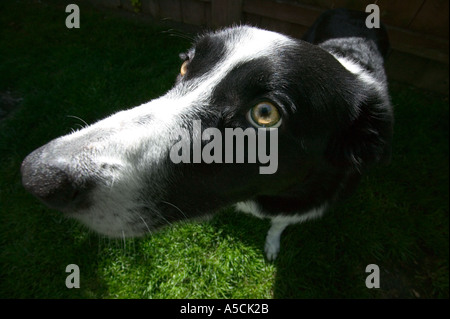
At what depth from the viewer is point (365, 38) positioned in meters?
2.59

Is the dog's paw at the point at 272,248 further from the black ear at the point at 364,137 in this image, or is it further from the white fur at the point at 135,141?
the white fur at the point at 135,141

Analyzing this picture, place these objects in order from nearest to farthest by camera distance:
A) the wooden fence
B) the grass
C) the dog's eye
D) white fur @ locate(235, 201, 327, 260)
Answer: the dog's eye < white fur @ locate(235, 201, 327, 260) < the grass < the wooden fence

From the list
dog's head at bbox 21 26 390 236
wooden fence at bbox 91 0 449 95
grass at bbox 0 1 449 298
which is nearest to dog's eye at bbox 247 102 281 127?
dog's head at bbox 21 26 390 236

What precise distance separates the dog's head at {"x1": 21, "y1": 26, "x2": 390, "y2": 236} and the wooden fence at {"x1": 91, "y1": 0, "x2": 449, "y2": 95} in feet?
6.16

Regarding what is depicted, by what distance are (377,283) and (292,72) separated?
225 centimetres

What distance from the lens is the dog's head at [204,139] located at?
3.82ft

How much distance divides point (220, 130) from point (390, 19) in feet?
9.95

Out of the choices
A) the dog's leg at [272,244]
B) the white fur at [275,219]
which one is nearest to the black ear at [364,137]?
the white fur at [275,219]

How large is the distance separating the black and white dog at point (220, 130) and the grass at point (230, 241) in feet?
2.51

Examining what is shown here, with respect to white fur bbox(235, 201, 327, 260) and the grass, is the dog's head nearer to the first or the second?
white fur bbox(235, 201, 327, 260)

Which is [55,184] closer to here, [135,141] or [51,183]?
[51,183]

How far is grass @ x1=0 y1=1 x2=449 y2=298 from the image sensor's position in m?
2.42

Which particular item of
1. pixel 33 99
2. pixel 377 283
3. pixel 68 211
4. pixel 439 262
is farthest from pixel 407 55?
pixel 33 99

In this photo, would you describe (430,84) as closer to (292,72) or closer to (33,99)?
(292,72)
